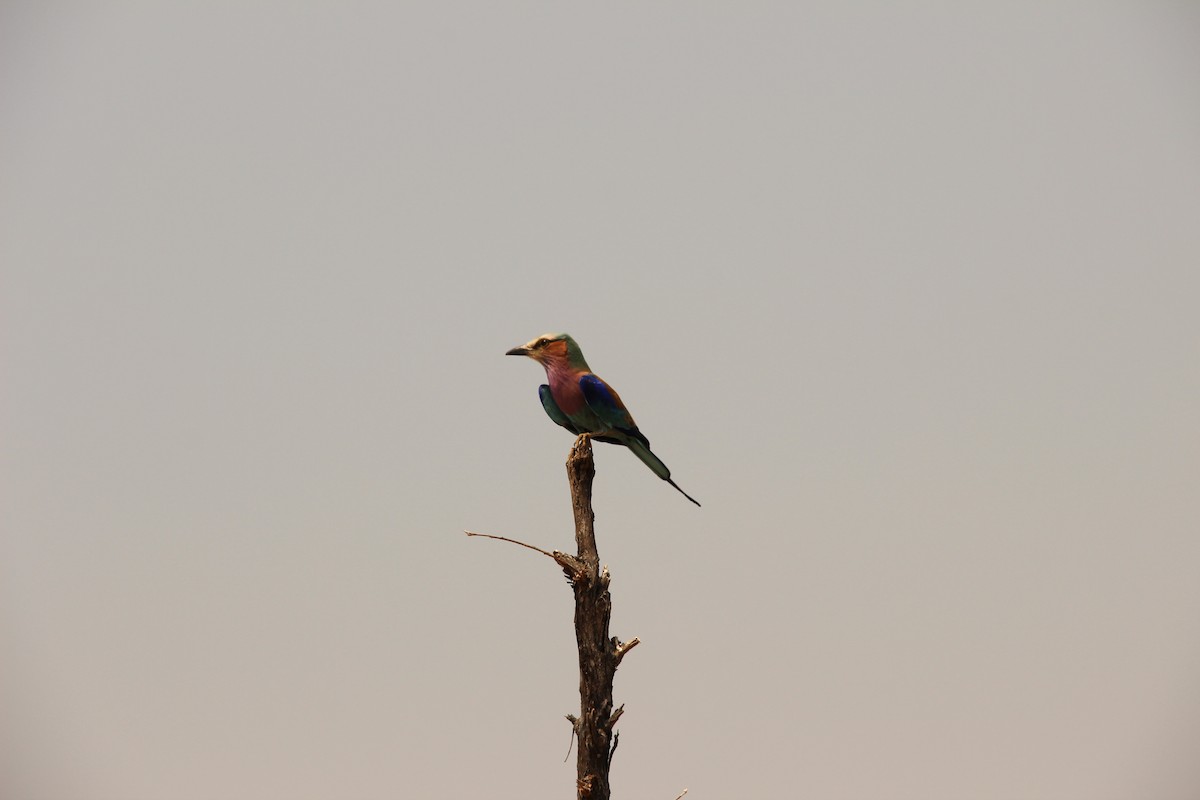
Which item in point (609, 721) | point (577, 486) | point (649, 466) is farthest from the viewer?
point (649, 466)

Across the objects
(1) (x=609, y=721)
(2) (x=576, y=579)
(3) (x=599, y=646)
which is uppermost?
(2) (x=576, y=579)

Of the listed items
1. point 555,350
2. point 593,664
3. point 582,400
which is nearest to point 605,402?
point 582,400

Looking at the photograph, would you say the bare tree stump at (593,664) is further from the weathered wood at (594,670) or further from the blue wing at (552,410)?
the blue wing at (552,410)

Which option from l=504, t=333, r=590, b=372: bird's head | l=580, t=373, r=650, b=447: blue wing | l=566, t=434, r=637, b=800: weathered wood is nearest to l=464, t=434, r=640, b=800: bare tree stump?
l=566, t=434, r=637, b=800: weathered wood

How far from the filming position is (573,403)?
5.98 meters

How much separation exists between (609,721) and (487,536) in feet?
4.00

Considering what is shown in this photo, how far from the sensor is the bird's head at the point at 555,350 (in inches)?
238

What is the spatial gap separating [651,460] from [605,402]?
0.53m

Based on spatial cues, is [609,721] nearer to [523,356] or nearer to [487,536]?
[487,536]

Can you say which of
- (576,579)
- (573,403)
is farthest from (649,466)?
(576,579)

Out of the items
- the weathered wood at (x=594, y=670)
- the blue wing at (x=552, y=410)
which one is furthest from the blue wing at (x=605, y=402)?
the weathered wood at (x=594, y=670)

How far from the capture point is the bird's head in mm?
6051

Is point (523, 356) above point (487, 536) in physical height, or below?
above

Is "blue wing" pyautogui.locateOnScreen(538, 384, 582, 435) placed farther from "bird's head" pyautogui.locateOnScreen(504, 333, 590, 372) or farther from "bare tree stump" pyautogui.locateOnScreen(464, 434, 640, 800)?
"bare tree stump" pyautogui.locateOnScreen(464, 434, 640, 800)
